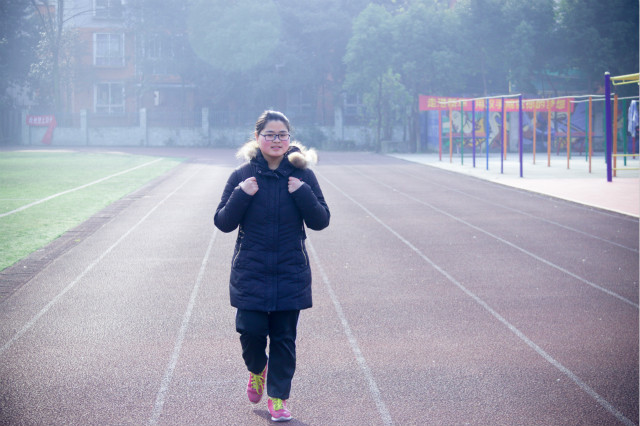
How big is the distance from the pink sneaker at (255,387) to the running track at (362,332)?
0.10 meters

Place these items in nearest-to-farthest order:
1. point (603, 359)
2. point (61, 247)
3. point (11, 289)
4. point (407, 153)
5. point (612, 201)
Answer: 1. point (603, 359)
2. point (11, 289)
3. point (61, 247)
4. point (612, 201)
5. point (407, 153)

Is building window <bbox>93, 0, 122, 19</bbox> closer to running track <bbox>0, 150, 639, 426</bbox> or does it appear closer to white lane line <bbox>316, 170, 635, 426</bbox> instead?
running track <bbox>0, 150, 639, 426</bbox>

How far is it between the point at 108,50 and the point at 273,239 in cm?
5404

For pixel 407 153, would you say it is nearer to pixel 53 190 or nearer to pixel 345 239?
pixel 53 190

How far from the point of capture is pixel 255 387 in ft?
15.0

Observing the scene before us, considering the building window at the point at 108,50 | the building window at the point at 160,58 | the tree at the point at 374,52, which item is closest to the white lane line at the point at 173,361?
the tree at the point at 374,52

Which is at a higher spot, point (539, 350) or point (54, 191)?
point (54, 191)

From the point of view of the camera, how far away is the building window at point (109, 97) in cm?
5469

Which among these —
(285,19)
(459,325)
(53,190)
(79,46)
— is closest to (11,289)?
(459,325)

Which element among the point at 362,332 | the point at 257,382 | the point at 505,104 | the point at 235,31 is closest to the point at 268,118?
the point at 257,382

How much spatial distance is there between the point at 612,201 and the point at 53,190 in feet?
43.7

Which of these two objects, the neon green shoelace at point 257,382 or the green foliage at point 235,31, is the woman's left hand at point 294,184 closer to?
the neon green shoelace at point 257,382

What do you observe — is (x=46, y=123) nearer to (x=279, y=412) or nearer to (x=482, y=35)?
(x=482, y=35)

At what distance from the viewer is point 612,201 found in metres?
15.8
